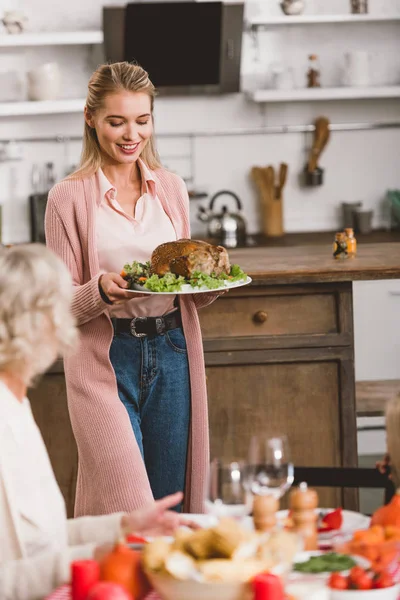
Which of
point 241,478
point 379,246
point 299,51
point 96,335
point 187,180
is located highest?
point 299,51

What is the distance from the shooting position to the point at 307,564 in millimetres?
1447

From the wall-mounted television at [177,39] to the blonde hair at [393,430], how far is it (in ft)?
12.9

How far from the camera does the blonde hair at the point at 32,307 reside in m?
1.48

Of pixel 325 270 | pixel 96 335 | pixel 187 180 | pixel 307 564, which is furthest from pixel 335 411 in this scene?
pixel 187 180

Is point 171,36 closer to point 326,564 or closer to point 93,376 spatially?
point 93,376

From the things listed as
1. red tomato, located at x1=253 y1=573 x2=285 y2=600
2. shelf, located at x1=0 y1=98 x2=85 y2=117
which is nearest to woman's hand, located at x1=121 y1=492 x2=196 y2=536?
red tomato, located at x1=253 y1=573 x2=285 y2=600

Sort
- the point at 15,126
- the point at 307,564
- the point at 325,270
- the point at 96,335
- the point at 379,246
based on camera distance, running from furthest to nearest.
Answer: the point at 15,126 < the point at 379,246 < the point at 325,270 < the point at 96,335 < the point at 307,564

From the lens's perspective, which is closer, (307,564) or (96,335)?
(307,564)

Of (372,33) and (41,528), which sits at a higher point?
(372,33)

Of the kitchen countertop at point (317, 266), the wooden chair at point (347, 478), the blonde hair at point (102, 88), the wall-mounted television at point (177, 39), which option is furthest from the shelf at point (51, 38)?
the wooden chair at point (347, 478)

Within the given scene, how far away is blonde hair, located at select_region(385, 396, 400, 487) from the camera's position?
1.75 meters

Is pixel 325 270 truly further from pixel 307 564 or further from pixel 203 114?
pixel 203 114

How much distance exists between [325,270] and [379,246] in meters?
0.68

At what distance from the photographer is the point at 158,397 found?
259 centimetres
